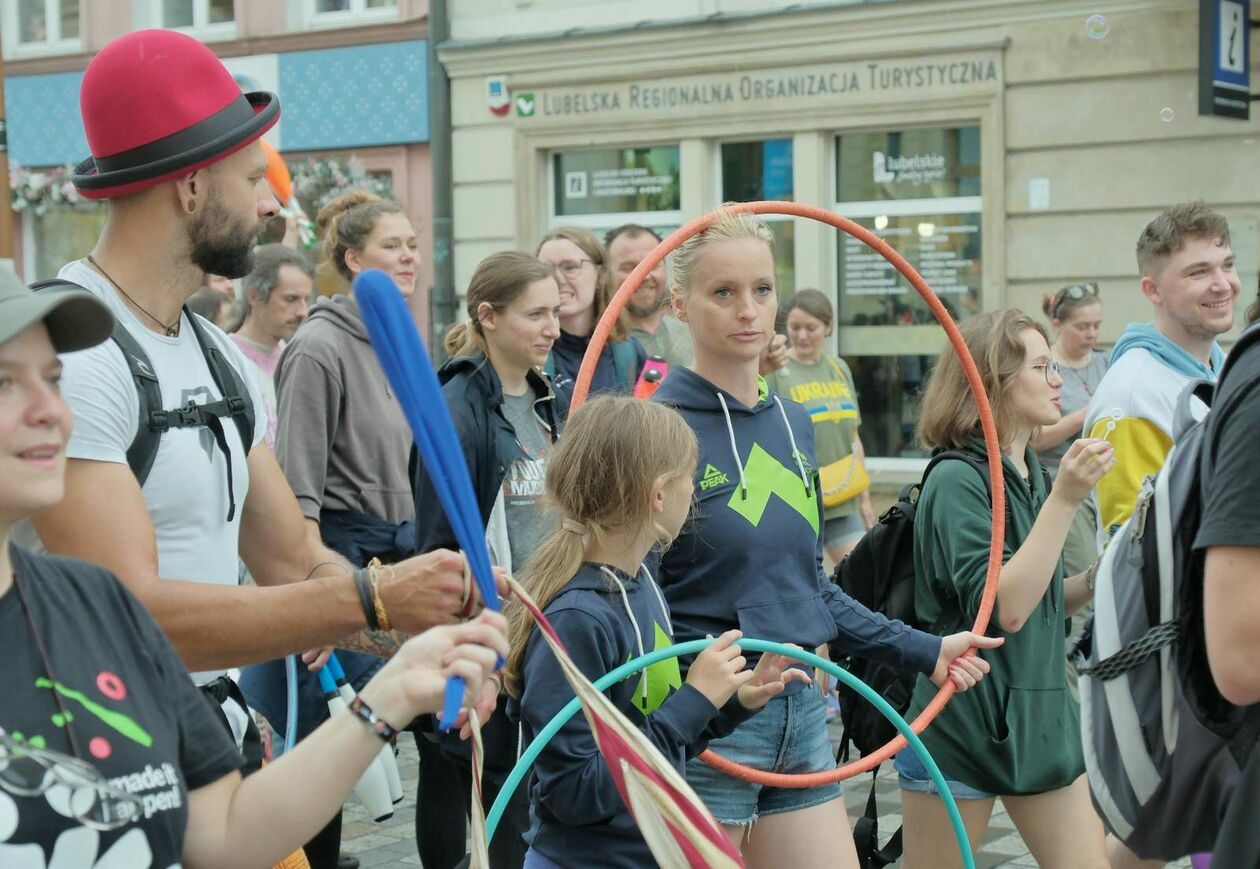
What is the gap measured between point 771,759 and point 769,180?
36.0ft

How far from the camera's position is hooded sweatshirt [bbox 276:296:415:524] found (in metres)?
5.48

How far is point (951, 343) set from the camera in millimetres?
4723

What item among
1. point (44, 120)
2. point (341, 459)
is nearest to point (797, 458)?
point (341, 459)

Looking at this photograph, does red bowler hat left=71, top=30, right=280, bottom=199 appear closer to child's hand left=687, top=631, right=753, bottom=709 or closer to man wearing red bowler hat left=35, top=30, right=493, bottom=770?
man wearing red bowler hat left=35, top=30, right=493, bottom=770

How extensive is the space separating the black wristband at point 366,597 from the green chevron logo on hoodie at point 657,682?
967 mm

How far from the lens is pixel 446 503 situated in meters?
2.25

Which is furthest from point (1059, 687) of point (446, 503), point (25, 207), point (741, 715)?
point (25, 207)

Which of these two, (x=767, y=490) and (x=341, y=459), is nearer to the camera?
(x=767, y=490)

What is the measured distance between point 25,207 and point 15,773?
62.1 feet

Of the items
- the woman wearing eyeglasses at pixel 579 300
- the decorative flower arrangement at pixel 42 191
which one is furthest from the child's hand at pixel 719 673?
the decorative flower arrangement at pixel 42 191

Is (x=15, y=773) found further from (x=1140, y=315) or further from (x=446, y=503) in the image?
(x=1140, y=315)

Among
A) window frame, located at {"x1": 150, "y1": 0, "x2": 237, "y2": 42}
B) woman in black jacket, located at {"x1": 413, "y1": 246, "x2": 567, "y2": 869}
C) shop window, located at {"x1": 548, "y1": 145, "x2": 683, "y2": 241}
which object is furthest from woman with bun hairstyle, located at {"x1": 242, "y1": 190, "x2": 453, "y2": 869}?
window frame, located at {"x1": 150, "y1": 0, "x2": 237, "y2": 42}

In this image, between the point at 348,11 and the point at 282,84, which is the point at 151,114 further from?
the point at 282,84

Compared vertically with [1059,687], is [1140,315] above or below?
above
